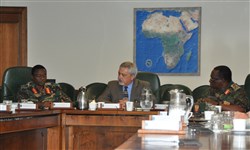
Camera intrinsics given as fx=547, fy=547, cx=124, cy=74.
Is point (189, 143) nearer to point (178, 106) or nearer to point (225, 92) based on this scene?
point (178, 106)

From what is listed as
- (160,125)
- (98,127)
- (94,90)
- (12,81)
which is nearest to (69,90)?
(94,90)

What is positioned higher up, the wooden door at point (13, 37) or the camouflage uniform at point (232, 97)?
the wooden door at point (13, 37)

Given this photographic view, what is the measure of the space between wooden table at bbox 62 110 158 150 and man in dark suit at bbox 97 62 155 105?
3.11ft

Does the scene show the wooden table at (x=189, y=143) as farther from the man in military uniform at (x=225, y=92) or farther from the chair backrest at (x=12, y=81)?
the chair backrest at (x=12, y=81)

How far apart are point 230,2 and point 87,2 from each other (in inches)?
76.4

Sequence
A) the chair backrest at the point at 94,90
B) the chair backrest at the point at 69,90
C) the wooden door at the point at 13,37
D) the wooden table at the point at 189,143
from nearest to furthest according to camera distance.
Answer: the wooden table at the point at 189,143 → the chair backrest at the point at 94,90 → the chair backrest at the point at 69,90 → the wooden door at the point at 13,37

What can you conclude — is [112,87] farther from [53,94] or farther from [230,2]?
[230,2]

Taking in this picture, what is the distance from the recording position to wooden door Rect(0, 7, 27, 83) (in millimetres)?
7727

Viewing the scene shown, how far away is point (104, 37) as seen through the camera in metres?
7.52

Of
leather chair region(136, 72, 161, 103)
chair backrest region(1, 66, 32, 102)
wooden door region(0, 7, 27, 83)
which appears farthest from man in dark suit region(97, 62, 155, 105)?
wooden door region(0, 7, 27, 83)

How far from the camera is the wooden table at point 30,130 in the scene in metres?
3.51

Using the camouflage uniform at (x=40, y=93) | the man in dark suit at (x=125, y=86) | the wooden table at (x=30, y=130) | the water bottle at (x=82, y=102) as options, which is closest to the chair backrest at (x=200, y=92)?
the man in dark suit at (x=125, y=86)

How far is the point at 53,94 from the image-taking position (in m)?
5.65

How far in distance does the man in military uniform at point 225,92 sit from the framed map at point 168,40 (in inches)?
72.9
